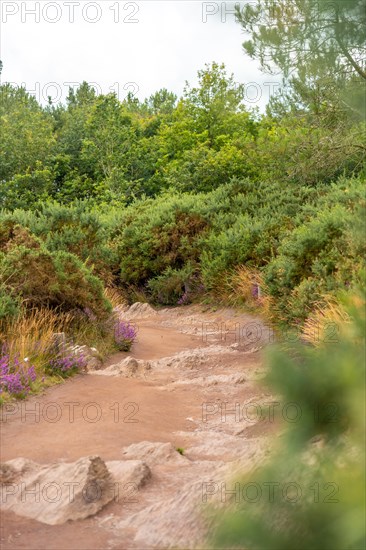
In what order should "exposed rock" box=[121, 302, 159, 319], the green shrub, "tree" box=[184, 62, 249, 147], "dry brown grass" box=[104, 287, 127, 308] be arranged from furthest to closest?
"tree" box=[184, 62, 249, 147] < the green shrub < "dry brown grass" box=[104, 287, 127, 308] < "exposed rock" box=[121, 302, 159, 319]

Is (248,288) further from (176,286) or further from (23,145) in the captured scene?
(23,145)

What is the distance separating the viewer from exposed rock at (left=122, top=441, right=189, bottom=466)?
18.5 ft

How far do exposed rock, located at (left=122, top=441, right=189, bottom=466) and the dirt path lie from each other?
1 cm

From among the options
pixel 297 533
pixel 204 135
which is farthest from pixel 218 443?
pixel 204 135

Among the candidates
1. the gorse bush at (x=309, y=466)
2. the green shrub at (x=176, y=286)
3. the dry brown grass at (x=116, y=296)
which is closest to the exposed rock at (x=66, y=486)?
the gorse bush at (x=309, y=466)

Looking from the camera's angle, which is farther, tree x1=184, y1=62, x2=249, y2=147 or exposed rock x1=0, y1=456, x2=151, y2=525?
tree x1=184, y1=62, x2=249, y2=147

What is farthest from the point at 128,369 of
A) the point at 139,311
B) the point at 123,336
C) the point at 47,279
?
the point at 139,311

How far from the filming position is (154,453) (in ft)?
18.8

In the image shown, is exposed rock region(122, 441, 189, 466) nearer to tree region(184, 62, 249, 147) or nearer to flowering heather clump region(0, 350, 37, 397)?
flowering heather clump region(0, 350, 37, 397)

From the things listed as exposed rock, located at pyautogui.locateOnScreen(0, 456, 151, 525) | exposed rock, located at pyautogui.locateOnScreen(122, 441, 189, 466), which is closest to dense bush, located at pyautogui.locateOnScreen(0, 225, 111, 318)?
exposed rock, located at pyautogui.locateOnScreen(122, 441, 189, 466)

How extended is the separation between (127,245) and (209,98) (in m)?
13.5

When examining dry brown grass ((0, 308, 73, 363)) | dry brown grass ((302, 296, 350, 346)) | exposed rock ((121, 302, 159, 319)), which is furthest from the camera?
exposed rock ((121, 302, 159, 319))

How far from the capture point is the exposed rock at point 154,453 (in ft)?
18.5

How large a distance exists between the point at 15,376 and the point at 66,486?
11.0 ft
